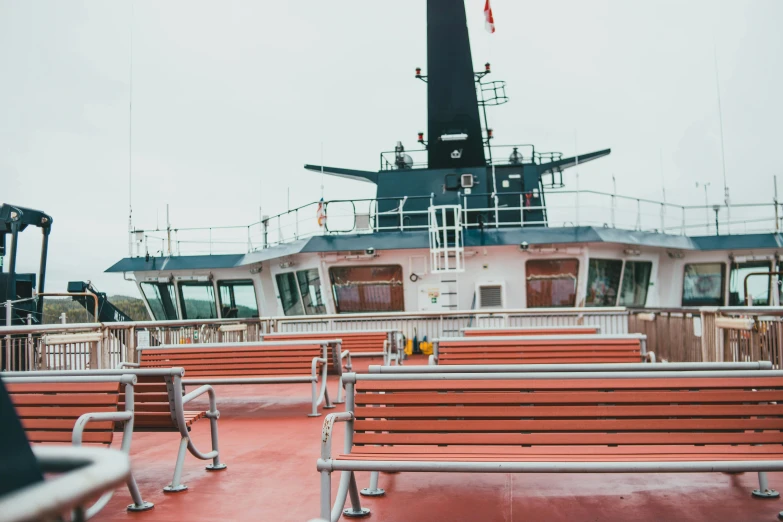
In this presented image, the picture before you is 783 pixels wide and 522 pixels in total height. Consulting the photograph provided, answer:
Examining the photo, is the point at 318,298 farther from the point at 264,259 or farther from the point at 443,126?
the point at 443,126

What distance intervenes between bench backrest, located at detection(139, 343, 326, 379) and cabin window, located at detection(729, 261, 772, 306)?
12.2 meters

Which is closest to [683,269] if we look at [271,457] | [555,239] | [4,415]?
[555,239]

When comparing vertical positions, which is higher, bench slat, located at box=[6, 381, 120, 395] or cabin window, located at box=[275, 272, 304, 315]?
cabin window, located at box=[275, 272, 304, 315]

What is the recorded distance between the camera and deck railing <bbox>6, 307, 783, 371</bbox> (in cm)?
725

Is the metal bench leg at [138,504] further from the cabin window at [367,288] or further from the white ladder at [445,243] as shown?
the cabin window at [367,288]

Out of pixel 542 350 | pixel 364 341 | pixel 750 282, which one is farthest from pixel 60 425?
pixel 750 282

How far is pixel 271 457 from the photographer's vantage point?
213 inches

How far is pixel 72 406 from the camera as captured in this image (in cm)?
388

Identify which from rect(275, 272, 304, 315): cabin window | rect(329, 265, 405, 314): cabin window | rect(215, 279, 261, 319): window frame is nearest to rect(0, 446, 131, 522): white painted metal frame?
rect(329, 265, 405, 314): cabin window

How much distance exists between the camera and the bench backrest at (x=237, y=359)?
24.9ft

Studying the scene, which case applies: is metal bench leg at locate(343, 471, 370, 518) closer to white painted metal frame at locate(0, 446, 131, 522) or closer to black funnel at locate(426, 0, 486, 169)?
white painted metal frame at locate(0, 446, 131, 522)

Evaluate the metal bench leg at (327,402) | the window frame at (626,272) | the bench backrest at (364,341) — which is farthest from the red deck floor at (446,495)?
the window frame at (626,272)

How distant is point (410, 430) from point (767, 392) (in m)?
1.81

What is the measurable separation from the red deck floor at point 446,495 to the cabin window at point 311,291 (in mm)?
9293
